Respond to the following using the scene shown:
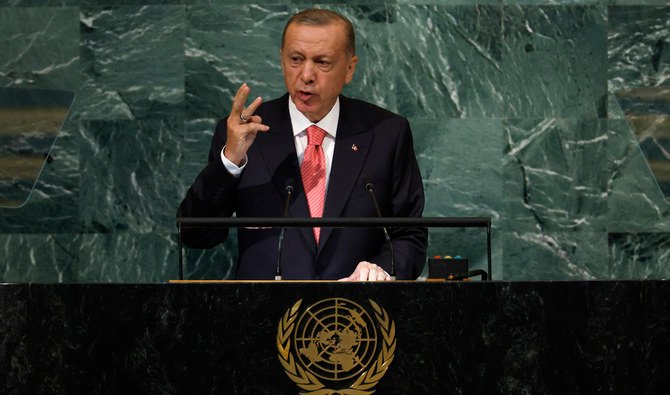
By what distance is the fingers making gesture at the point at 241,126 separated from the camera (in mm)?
3498

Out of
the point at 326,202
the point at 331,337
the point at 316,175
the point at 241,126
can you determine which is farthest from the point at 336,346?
the point at 316,175

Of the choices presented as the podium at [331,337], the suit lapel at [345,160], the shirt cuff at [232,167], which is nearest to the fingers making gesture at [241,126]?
the shirt cuff at [232,167]

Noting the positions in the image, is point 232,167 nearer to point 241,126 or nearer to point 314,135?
point 241,126

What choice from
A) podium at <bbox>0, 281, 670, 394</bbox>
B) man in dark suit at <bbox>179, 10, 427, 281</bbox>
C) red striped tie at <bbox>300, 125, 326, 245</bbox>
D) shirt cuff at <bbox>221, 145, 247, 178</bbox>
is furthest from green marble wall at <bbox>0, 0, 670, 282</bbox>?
podium at <bbox>0, 281, 670, 394</bbox>

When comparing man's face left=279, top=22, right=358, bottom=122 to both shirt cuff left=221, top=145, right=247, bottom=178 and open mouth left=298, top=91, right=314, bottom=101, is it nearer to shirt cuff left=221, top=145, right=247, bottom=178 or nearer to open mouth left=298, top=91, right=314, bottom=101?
open mouth left=298, top=91, right=314, bottom=101

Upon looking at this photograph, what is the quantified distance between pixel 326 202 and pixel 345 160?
197 millimetres

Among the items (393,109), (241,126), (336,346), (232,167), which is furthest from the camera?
(393,109)

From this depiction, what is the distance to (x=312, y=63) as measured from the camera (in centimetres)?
396

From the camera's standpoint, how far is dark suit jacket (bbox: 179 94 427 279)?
148 inches

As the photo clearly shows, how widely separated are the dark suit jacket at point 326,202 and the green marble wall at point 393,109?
134 cm

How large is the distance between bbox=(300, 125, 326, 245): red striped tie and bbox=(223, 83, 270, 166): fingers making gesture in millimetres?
354

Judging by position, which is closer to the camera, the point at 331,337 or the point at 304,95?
the point at 331,337

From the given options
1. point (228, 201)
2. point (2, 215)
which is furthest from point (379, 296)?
point (2, 215)

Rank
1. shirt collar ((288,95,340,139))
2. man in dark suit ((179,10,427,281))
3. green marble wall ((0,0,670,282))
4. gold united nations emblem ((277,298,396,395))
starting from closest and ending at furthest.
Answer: gold united nations emblem ((277,298,396,395))
man in dark suit ((179,10,427,281))
shirt collar ((288,95,340,139))
green marble wall ((0,0,670,282))
